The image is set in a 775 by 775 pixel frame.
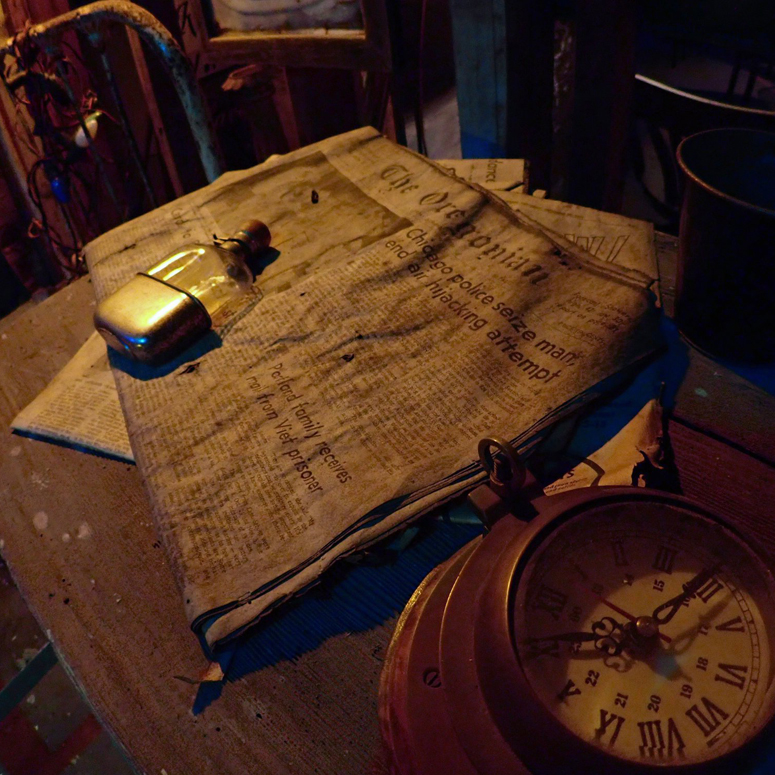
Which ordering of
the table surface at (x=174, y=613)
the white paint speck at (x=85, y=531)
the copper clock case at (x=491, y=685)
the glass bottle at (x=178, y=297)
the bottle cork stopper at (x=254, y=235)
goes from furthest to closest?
the bottle cork stopper at (x=254, y=235)
the glass bottle at (x=178, y=297)
the white paint speck at (x=85, y=531)
the table surface at (x=174, y=613)
the copper clock case at (x=491, y=685)

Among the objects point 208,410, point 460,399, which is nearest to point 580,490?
point 460,399

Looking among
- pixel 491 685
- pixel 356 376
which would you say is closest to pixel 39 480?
pixel 356 376

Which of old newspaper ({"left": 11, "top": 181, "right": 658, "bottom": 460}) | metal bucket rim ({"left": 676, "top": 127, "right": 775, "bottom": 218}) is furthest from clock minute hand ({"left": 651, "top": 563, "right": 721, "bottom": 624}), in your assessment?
old newspaper ({"left": 11, "top": 181, "right": 658, "bottom": 460})

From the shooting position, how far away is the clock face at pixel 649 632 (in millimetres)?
329

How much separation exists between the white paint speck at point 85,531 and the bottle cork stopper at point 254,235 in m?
0.45

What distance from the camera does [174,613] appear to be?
1.87ft

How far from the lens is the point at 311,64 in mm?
1199

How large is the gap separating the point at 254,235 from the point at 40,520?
1.58ft

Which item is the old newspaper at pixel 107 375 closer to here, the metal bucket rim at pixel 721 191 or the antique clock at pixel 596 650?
the metal bucket rim at pixel 721 191

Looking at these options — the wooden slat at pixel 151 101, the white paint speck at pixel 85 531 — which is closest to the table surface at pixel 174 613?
the white paint speck at pixel 85 531

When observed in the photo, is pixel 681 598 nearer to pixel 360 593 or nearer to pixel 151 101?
pixel 360 593

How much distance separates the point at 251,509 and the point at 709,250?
547 mm

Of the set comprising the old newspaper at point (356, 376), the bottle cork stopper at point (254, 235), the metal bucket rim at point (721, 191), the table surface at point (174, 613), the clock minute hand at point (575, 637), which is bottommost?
the table surface at point (174, 613)

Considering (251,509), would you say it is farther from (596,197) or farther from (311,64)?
(596,197)
